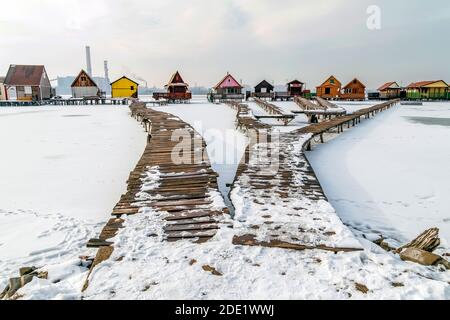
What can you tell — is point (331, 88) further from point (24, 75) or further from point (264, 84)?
point (24, 75)

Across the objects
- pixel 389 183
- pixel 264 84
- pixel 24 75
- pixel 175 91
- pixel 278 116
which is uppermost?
pixel 24 75

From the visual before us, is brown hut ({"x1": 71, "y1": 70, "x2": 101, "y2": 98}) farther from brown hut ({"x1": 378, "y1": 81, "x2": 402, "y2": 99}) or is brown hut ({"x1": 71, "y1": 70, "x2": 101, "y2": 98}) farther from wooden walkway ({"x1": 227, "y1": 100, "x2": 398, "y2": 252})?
brown hut ({"x1": 378, "y1": 81, "x2": 402, "y2": 99})

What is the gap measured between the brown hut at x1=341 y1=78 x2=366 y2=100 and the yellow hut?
110ft

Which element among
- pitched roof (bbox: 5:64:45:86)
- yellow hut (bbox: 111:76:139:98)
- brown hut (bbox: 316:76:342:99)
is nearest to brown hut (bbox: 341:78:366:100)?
brown hut (bbox: 316:76:342:99)

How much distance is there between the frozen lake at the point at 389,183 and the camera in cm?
524

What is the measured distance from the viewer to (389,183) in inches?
282

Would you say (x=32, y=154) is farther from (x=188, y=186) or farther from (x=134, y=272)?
(x=134, y=272)

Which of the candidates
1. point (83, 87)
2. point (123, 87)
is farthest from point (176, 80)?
point (83, 87)

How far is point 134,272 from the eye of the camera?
10.7ft

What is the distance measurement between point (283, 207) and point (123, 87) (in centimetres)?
4366

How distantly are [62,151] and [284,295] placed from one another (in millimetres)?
9830

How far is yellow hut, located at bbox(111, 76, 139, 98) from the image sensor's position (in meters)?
44.3

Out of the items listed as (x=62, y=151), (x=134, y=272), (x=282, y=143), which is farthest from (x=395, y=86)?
(x=134, y=272)

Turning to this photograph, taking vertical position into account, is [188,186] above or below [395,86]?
below
